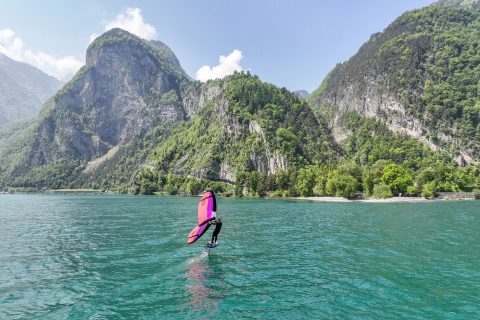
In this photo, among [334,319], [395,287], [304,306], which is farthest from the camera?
[395,287]

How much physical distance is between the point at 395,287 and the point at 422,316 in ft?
18.4

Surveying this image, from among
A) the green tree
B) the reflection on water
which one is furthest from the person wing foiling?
the green tree

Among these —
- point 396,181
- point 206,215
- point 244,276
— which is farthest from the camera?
point 396,181

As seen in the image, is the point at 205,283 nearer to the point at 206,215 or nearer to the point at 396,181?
the point at 206,215

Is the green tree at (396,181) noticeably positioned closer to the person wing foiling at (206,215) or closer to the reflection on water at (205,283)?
the person wing foiling at (206,215)

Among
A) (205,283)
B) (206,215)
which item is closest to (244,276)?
(205,283)

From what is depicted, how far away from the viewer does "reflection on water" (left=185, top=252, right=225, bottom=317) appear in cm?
2367

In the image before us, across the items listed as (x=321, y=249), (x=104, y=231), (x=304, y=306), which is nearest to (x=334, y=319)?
(x=304, y=306)

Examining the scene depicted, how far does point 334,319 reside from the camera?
70.2 ft

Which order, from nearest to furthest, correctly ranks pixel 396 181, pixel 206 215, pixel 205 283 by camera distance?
pixel 205 283, pixel 206 215, pixel 396 181

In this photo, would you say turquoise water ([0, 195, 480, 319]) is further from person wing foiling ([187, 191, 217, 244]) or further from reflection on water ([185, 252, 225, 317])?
person wing foiling ([187, 191, 217, 244])

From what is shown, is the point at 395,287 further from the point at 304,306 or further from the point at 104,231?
the point at 104,231

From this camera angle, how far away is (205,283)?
94.4 feet

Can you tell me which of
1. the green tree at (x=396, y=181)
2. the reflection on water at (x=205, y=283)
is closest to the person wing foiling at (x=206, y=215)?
the reflection on water at (x=205, y=283)
